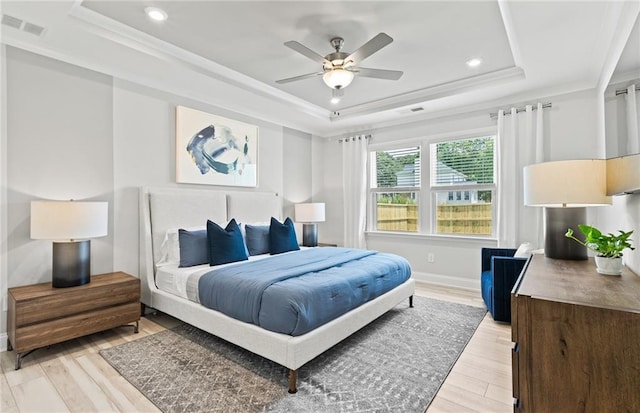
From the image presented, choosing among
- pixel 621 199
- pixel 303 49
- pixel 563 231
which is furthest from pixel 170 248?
pixel 621 199

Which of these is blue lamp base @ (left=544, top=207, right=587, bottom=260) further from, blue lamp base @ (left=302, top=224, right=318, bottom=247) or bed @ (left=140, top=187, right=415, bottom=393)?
blue lamp base @ (left=302, top=224, right=318, bottom=247)

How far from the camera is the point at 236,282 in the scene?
2.48m

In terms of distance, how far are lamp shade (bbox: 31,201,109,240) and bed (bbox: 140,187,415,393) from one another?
77 centimetres

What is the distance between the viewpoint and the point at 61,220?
253 cm

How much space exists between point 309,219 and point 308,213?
4.0 inches

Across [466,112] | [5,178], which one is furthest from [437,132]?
[5,178]

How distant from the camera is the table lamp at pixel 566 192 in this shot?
73.9 inches

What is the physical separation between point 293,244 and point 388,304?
1537 mm

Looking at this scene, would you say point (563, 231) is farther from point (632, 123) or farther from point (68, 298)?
point (68, 298)

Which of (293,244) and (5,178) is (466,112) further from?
(5,178)

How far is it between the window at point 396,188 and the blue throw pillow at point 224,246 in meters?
2.85

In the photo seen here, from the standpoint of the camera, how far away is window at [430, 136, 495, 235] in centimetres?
445

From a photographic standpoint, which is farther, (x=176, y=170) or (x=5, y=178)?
(x=176, y=170)

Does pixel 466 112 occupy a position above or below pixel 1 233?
above
